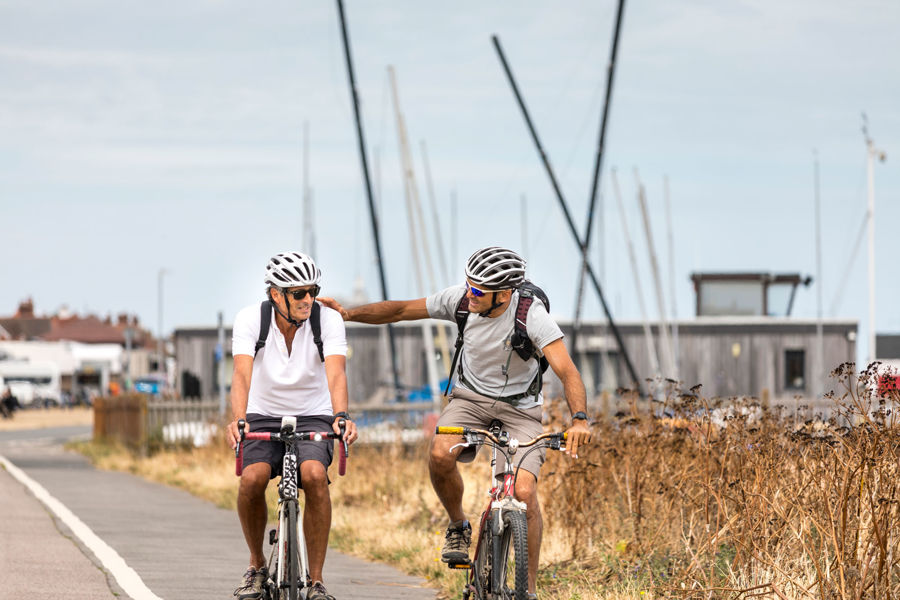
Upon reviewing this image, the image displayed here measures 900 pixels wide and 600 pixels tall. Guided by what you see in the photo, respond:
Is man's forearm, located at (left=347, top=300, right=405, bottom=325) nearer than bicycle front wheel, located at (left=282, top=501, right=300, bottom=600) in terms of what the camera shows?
No

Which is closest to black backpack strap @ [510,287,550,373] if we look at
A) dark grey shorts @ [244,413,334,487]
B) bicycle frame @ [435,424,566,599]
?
bicycle frame @ [435,424,566,599]

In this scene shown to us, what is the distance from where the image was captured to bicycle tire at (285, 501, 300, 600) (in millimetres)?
6730

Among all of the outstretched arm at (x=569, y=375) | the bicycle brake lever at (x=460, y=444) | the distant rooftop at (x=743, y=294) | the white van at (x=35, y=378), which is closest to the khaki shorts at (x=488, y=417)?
the bicycle brake lever at (x=460, y=444)

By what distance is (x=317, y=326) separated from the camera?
7.17 metres

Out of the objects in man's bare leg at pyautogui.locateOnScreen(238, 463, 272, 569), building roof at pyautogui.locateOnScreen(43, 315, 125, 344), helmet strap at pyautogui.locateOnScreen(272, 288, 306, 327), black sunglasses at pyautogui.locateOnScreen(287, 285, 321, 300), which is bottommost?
man's bare leg at pyautogui.locateOnScreen(238, 463, 272, 569)

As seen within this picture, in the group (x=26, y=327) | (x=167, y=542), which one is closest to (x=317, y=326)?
(x=167, y=542)

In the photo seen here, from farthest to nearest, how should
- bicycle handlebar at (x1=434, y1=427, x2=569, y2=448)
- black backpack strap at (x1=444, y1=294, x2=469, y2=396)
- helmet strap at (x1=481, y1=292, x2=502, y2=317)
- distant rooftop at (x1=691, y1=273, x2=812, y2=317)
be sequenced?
1. distant rooftop at (x1=691, y1=273, x2=812, y2=317)
2. black backpack strap at (x1=444, y1=294, x2=469, y2=396)
3. helmet strap at (x1=481, y1=292, x2=502, y2=317)
4. bicycle handlebar at (x1=434, y1=427, x2=569, y2=448)

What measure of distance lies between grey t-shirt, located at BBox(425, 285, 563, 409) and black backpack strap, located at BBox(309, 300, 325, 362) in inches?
26.0

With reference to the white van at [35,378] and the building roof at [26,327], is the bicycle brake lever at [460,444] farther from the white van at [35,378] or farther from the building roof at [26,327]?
the building roof at [26,327]

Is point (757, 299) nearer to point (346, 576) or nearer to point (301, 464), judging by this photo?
point (346, 576)

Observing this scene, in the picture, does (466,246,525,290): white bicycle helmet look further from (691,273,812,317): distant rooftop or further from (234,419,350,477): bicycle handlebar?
(691,273,812,317): distant rooftop

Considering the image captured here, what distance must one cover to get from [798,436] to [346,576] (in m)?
3.79

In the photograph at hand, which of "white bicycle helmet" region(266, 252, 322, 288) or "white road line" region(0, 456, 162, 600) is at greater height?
"white bicycle helmet" region(266, 252, 322, 288)

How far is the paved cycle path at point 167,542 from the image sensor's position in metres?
9.38
